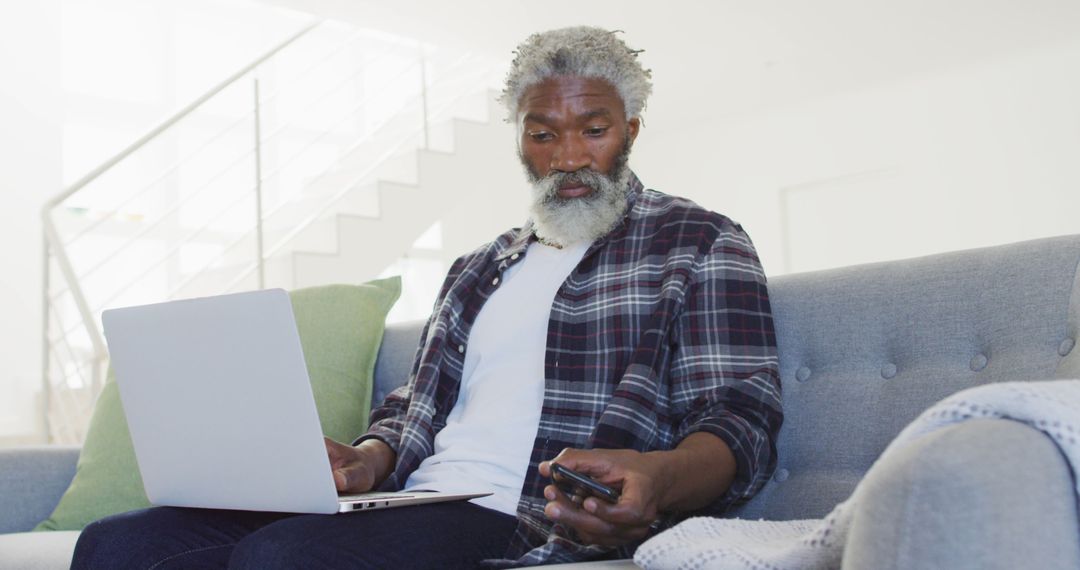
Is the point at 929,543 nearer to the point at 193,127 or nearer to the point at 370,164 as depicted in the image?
the point at 370,164

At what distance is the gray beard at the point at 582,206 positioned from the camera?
4.89 ft

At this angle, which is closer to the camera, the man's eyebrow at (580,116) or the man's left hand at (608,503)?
the man's left hand at (608,503)

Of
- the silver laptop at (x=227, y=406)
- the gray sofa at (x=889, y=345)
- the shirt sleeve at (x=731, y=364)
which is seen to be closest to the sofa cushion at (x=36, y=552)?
the gray sofa at (x=889, y=345)

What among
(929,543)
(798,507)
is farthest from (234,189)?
(929,543)

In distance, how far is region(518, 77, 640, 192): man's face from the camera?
1.55m

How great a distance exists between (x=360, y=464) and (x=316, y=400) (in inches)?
20.9

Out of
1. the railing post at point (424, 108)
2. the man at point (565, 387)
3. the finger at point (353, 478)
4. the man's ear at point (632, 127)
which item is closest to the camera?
the man at point (565, 387)

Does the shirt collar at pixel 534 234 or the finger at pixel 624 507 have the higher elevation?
the shirt collar at pixel 534 234

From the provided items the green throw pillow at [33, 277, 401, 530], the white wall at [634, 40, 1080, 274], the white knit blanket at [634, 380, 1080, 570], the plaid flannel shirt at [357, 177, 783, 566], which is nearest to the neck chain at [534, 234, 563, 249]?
the plaid flannel shirt at [357, 177, 783, 566]

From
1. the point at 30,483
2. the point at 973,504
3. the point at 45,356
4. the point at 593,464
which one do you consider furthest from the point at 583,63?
the point at 45,356

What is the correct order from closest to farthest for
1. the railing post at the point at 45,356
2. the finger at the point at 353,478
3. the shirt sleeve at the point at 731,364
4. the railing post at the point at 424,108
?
the shirt sleeve at the point at 731,364 < the finger at the point at 353,478 < the railing post at the point at 45,356 < the railing post at the point at 424,108

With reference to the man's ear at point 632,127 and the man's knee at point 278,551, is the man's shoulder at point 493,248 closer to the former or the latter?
the man's ear at point 632,127

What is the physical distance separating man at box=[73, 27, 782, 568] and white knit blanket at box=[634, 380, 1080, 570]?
5.7 inches

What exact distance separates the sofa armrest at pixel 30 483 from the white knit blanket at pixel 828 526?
4.98 ft
